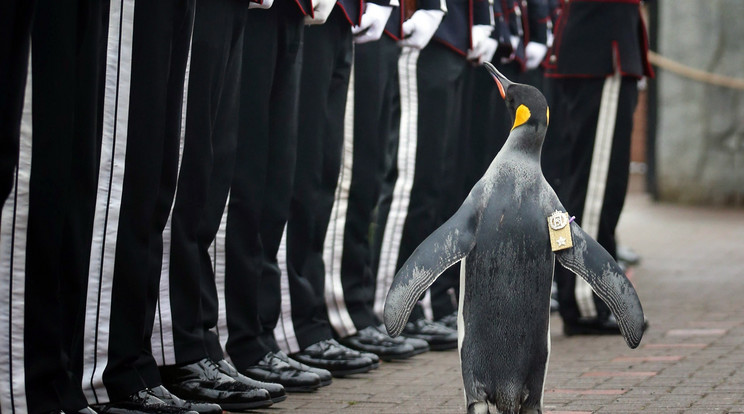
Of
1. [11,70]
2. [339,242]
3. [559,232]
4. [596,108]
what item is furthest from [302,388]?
[596,108]

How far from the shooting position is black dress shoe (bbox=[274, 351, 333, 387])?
3.80m

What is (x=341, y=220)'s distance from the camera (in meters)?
4.52

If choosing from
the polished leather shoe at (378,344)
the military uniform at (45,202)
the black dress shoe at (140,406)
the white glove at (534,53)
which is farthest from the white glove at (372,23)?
the white glove at (534,53)

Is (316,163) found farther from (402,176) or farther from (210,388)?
(210,388)

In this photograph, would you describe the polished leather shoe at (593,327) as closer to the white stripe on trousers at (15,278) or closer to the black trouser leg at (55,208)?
the black trouser leg at (55,208)

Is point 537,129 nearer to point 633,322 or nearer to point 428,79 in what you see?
point 633,322

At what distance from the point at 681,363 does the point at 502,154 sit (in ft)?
5.59

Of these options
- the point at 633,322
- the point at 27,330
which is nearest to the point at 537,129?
the point at 633,322

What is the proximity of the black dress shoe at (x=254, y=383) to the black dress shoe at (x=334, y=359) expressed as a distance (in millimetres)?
541

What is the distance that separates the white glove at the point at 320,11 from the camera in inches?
149

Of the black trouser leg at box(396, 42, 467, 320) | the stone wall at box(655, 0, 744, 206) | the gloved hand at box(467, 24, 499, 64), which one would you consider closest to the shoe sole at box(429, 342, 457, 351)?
the black trouser leg at box(396, 42, 467, 320)

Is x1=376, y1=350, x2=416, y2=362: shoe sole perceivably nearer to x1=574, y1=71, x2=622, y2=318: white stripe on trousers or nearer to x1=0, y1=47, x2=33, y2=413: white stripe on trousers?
x1=574, y1=71, x2=622, y2=318: white stripe on trousers

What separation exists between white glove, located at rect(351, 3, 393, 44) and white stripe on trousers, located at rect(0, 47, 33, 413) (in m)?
1.70

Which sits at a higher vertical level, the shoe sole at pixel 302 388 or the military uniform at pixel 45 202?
the military uniform at pixel 45 202
